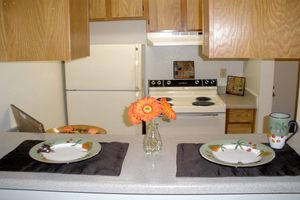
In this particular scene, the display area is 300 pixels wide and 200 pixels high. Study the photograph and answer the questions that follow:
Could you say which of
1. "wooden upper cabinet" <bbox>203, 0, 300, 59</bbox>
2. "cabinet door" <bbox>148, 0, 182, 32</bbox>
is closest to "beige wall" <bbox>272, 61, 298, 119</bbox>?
"cabinet door" <bbox>148, 0, 182, 32</bbox>

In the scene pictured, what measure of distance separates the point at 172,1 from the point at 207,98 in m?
1.15

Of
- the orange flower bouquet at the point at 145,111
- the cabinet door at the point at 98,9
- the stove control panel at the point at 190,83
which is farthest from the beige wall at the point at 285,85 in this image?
the orange flower bouquet at the point at 145,111

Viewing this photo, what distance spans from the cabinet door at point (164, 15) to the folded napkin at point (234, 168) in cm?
196

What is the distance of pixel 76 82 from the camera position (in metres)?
3.33

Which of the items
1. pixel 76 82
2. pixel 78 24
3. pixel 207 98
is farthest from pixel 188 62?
pixel 78 24

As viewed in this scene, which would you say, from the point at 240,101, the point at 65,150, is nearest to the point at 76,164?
the point at 65,150

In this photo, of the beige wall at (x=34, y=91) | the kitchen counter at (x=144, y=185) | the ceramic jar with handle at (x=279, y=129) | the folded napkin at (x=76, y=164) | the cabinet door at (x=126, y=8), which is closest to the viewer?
the kitchen counter at (x=144, y=185)

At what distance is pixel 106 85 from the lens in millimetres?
3277

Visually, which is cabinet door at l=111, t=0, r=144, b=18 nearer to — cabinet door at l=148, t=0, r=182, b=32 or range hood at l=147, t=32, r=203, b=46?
cabinet door at l=148, t=0, r=182, b=32

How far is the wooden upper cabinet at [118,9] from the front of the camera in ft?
10.5

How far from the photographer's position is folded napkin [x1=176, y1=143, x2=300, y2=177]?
1332mm

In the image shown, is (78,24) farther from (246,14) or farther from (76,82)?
(76,82)

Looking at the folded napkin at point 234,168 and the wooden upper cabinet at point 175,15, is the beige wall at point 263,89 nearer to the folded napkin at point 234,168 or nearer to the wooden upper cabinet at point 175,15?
the wooden upper cabinet at point 175,15

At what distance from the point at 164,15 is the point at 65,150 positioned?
2041mm
